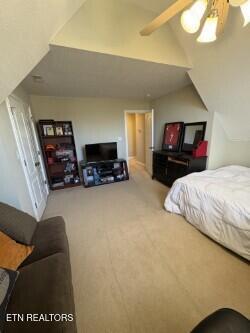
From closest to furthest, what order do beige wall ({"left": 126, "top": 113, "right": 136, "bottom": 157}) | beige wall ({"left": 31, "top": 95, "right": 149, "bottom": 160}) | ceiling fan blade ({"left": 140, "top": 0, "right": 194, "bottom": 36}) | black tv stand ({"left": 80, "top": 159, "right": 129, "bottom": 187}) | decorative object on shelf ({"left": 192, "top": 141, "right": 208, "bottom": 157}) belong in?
ceiling fan blade ({"left": 140, "top": 0, "right": 194, "bottom": 36}), decorative object on shelf ({"left": 192, "top": 141, "right": 208, "bottom": 157}), beige wall ({"left": 31, "top": 95, "right": 149, "bottom": 160}), black tv stand ({"left": 80, "top": 159, "right": 129, "bottom": 187}), beige wall ({"left": 126, "top": 113, "right": 136, "bottom": 157})

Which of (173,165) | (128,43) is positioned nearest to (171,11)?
(128,43)

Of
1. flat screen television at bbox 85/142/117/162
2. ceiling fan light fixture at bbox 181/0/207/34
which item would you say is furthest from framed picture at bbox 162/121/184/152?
ceiling fan light fixture at bbox 181/0/207/34

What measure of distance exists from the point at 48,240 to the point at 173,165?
9.60 ft

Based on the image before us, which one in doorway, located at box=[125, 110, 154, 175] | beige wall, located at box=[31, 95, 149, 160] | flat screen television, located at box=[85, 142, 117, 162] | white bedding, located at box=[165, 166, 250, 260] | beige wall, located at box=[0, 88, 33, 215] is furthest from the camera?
doorway, located at box=[125, 110, 154, 175]

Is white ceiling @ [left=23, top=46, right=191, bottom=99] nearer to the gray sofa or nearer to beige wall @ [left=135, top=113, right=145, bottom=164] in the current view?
beige wall @ [left=135, top=113, right=145, bottom=164]

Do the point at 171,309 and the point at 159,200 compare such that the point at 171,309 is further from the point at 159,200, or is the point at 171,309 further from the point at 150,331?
the point at 159,200

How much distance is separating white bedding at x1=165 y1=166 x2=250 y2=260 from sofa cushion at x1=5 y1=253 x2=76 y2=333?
1.77m

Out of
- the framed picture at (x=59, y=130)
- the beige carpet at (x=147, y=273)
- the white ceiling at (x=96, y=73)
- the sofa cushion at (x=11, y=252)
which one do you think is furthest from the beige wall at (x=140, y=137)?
the sofa cushion at (x=11, y=252)

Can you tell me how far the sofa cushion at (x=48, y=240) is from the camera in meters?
1.32

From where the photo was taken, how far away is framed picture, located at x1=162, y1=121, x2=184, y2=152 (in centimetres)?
380

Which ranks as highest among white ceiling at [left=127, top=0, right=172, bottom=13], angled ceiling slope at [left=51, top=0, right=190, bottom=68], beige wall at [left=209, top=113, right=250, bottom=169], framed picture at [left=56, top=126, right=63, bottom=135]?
white ceiling at [left=127, top=0, right=172, bottom=13]

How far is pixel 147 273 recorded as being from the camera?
61.9 inches

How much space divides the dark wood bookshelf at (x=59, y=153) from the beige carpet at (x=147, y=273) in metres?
1.67

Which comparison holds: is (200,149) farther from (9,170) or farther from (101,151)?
(9,170)
